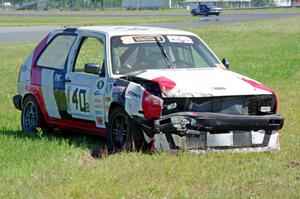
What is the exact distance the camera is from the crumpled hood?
8.36 metres

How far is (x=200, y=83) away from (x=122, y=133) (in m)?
1.10

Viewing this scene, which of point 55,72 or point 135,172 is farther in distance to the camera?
point 55,72

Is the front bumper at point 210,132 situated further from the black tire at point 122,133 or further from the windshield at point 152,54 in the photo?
the windshield at point 152,54

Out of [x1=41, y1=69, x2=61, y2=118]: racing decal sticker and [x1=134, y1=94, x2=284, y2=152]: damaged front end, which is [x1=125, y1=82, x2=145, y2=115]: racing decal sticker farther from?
[x1=41, y1=69, x2=61, y2=118]: racing decal sticker

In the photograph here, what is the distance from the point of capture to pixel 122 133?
8.82 meters

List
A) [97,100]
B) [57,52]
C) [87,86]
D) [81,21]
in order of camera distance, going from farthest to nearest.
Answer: [81,21] < [57,52] < [87,86] < [97,100]

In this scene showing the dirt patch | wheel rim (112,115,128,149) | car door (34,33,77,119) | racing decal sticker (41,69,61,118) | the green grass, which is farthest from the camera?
the green grass

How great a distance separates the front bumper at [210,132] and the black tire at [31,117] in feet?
8.75

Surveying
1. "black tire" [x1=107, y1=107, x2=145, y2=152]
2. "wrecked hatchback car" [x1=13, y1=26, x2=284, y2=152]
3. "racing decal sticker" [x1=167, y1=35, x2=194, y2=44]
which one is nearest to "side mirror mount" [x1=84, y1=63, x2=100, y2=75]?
"wrecked hatchback car" [x1=13, y1=26, x2=284, y2=152]

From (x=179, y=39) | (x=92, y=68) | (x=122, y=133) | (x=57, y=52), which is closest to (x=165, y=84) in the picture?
(x=122, y=133)

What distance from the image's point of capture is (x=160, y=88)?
838 centimetres

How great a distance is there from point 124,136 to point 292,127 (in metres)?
2.98

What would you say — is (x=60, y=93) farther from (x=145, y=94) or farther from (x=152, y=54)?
(x=145, y=94)

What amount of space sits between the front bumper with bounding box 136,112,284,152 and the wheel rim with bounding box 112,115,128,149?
1.33 feet
